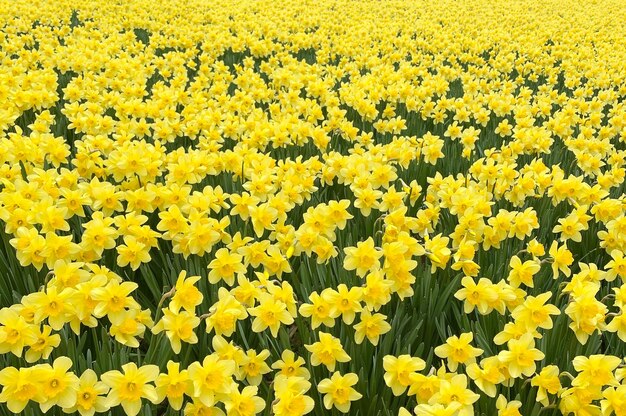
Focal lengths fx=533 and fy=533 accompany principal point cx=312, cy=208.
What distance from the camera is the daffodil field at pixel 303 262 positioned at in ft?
5.59

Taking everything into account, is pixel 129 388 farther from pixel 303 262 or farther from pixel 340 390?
pixel 303 262

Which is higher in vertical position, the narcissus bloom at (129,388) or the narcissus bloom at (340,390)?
the narcissus bloom at (129,388)

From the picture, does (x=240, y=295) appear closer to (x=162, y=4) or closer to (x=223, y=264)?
(x=223, y=264)

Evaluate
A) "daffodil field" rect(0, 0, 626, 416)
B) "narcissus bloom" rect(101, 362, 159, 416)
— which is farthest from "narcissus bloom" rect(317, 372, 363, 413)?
"narcissus bloom" rect(101, 362, 159, 416)

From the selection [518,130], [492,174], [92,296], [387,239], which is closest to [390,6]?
[518,130]

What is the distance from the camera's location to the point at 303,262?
8.25 feet

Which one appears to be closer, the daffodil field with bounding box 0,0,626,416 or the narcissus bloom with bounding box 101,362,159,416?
the narcissus bloom with bounding box 101,362,159,416

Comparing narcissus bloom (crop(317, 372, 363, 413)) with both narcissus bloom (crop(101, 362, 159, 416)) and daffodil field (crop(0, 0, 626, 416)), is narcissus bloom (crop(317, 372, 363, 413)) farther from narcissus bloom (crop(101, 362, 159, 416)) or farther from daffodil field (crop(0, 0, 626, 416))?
narcissus bloom (crop(101, 362, 159, 416))

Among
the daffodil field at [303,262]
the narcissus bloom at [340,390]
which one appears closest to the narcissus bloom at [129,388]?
the daffodil field at [303,262]

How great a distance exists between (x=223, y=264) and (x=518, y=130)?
301 centimetres

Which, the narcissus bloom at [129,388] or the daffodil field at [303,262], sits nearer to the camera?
the narcissus bloom at [129,388]

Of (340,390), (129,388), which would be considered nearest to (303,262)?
(340,390)

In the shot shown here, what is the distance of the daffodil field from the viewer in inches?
67.1

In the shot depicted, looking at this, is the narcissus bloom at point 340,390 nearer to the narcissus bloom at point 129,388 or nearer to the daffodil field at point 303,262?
the daffodil field at point 303,262
